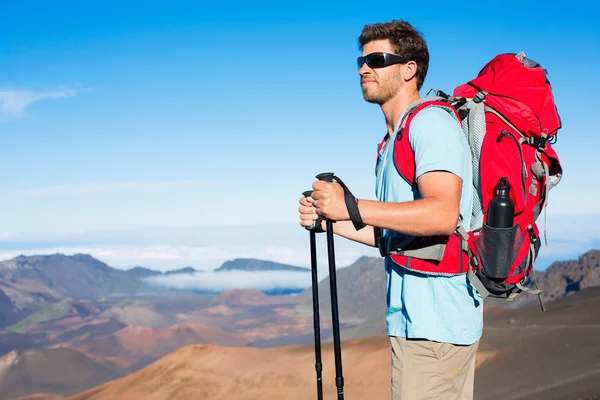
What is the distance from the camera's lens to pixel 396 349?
3215mm

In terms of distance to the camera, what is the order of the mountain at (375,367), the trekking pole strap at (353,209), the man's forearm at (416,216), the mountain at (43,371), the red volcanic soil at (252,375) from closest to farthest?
the man's forearm at (416,216) → the trekking pole strap at (353,209) → the mountain at (375,367) → the red volcanic soil at (252,375) → the mountain at (43,371)

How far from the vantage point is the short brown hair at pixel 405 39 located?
338cm

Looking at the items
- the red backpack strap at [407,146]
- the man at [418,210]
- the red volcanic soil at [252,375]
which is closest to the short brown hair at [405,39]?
the man at [418,210]

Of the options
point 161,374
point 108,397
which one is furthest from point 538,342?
point 108,397

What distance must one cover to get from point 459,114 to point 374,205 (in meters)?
0.65

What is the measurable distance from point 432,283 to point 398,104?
2.93 feet

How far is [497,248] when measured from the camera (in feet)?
10.0

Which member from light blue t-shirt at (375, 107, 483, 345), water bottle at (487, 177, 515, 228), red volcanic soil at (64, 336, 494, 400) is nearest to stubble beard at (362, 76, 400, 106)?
light blue t-shirt at (375, 107, 483, 345)


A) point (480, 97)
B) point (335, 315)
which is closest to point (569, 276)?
point (335, 315)

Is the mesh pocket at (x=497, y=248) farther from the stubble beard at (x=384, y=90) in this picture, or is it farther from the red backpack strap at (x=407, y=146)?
the stubble beard at (x=384, y=90)

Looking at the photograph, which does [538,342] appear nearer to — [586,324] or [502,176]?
[586,324]

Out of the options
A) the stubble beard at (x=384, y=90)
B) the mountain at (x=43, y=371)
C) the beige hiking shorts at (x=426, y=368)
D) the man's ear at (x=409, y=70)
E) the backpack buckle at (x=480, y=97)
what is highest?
the man's ear at (x=409, y=70)

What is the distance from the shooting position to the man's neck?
3.36 meters

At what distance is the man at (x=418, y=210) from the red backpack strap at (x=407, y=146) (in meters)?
0.04
